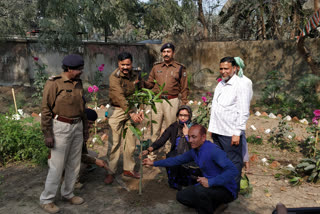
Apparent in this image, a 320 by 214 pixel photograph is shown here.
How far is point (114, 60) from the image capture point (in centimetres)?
1171

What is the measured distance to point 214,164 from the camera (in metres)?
3.00

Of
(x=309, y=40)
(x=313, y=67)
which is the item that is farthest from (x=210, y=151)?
(x=309, y=40)

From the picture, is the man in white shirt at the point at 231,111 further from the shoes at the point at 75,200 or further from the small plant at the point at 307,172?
the shoes at the point at 75,200

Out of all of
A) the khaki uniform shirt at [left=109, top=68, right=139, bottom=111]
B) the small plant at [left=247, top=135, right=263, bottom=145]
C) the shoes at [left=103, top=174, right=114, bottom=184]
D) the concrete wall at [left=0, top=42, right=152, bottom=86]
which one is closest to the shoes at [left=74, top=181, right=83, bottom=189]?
the shoes at [left=103, top=174, right=114, bottom=184]

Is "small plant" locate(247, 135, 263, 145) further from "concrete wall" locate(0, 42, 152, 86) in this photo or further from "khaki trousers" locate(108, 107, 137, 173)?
"concrete wall" locate(0, 42, 152, 86)

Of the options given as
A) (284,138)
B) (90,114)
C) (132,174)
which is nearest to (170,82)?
(90,114)

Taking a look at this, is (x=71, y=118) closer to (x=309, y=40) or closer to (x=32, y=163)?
(x=32, y=163)

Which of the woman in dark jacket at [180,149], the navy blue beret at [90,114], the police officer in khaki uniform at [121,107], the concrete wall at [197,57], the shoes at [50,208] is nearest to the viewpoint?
the shoes at [50,208]

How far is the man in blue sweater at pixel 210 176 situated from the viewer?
288 cm

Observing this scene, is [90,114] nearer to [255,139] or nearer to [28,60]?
[255,139]

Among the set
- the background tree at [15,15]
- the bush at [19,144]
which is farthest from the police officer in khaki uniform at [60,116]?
the background tree at [15,15]

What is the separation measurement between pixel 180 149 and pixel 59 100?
1.72m

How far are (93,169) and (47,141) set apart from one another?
5.12 ft

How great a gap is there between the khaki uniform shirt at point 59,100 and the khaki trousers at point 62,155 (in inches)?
4.0
